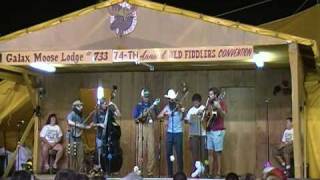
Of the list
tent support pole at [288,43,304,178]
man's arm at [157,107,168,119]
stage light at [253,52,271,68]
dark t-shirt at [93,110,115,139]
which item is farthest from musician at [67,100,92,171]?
tent support pole at [288,43,304,178]

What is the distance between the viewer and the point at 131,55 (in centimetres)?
1300

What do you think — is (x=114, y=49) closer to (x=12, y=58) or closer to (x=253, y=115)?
(x=12, y=58)

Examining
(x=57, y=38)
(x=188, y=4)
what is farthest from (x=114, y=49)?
(x=188, y=4)

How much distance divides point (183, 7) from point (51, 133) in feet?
29.7

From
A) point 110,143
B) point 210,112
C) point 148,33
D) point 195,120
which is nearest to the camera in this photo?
point 148,33

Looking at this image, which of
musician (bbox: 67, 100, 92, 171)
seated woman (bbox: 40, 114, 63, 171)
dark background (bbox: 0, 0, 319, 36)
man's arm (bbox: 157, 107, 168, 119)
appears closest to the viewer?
man's arm (bbox: 157, 107, 168, 119)

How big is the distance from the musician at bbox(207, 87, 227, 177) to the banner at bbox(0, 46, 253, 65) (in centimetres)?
121

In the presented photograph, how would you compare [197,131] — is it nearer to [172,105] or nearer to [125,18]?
[172,105]

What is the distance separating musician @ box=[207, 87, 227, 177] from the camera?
1359 centimetres

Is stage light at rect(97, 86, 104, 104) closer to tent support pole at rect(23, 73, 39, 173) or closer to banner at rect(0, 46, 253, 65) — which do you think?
tent support pole at rect(23, 73, 39, 173)

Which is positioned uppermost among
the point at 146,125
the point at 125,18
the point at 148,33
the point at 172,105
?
the point at 125,18

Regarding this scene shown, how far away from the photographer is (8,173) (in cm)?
1630

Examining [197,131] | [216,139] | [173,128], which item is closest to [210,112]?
[197,131]

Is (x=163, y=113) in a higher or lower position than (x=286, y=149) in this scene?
higher
